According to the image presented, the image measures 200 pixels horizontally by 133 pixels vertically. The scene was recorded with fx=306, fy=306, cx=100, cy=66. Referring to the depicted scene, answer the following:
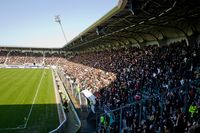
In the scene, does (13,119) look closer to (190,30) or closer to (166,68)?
(166,68)

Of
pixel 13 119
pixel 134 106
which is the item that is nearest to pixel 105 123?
pixel 134 106

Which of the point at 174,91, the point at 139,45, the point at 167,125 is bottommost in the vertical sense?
the point at 167,125

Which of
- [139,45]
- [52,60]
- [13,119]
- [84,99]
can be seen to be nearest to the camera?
[13,119]

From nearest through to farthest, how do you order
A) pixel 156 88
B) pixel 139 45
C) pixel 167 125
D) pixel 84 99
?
1. pixel 167 125
2. pixel 156 88
3. pixel 84 99
4. pixel 139 45

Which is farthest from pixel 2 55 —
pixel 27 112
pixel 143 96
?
pixel 143 96

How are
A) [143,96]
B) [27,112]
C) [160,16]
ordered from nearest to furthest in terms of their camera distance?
[143,96]
[160,16]
[27,112]

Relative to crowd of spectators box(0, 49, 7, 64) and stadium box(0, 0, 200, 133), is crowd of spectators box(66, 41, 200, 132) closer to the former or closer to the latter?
stadium box(0, 0, 200, 133)

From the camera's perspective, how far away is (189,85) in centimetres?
1239

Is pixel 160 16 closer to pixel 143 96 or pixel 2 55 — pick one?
pixel 143 96

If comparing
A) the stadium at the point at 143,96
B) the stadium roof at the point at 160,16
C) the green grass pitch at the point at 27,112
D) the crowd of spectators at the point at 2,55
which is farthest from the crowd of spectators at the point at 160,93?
the crowd of spectators at the point at 2,55

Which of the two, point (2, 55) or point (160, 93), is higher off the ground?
point (2, 55)

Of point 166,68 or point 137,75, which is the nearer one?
point 166,68

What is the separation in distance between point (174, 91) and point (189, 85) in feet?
2.14

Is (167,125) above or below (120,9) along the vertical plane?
below
